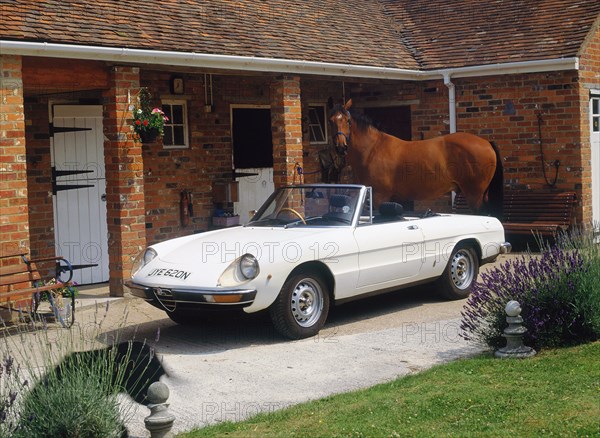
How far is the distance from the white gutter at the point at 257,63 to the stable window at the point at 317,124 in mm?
1955

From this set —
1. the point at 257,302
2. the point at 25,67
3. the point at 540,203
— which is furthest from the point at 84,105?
the point at 540,203

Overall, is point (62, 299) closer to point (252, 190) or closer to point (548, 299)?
point (548, 299)

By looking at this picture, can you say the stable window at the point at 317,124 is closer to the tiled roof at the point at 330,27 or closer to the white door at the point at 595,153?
the tiled roof at the point at 330,27

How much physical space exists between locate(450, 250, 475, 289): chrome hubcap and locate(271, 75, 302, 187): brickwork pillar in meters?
3.65

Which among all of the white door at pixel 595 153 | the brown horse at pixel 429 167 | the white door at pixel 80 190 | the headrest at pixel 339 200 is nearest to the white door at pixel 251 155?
the brown horse at pixel 429 167

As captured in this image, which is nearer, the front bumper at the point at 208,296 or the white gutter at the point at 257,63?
the front bumper at the point at 208,296

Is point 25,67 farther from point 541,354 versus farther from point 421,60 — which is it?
point 421,60

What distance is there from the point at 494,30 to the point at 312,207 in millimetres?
8332

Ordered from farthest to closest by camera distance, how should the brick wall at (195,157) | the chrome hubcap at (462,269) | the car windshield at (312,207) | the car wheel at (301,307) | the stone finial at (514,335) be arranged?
the brick wall at (195,157) < the chrome hubcap at (462,269) < the car windshield at (312,207) < the car wheel at (301,307) < the stone finial at (514,335)

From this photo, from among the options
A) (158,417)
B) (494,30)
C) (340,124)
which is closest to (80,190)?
(340,124)

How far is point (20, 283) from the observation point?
9555 mm

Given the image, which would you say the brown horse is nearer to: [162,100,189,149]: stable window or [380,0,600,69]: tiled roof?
[380,0,600,69]: tiled roof

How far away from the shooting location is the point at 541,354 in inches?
292

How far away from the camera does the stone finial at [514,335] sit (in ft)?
23.8
